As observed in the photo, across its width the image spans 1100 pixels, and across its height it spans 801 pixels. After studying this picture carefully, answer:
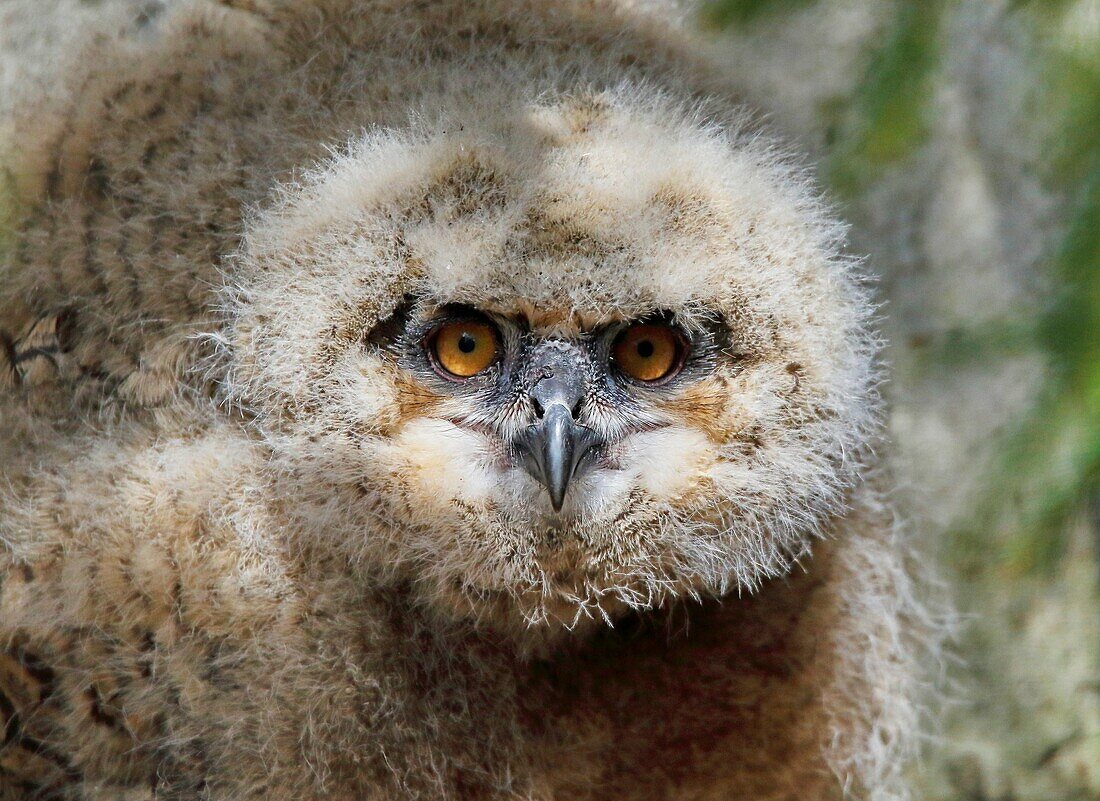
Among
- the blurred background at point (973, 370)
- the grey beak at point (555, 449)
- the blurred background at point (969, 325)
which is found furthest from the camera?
the blurred background at point (973, 370)

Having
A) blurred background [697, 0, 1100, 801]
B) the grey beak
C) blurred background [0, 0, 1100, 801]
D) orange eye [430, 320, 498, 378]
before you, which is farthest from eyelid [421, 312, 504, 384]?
blurred background [697, 0, 1100, 801]

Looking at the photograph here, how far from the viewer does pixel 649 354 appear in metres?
1.98

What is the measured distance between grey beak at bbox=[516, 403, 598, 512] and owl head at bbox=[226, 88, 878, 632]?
0.04ft

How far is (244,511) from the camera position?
1.98 metres

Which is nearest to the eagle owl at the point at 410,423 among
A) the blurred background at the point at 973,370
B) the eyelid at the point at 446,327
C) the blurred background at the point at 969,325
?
the eyelid at the point at 446,327

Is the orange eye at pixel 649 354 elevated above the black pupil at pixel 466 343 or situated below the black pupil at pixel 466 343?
above

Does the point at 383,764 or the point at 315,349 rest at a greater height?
the point at 315,349

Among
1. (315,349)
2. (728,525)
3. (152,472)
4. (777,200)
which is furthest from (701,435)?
(152,472)

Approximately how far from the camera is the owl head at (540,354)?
188cm

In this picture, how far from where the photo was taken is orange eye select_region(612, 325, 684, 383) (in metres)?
1.97

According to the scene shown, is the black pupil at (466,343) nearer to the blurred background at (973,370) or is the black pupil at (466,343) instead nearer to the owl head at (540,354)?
the owl head at (540,354)

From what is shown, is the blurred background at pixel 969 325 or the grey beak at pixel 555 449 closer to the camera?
the grey beak at pixel 555 449

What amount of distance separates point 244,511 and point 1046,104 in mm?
1496

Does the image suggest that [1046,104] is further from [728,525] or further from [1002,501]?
[728,525]
